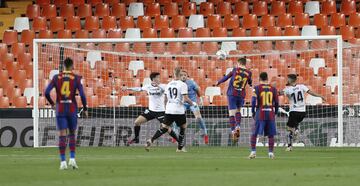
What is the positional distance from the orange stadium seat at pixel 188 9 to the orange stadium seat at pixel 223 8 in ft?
2.62

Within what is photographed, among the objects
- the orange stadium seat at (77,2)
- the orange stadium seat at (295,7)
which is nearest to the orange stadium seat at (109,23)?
the orange stadium seat at (77,2)

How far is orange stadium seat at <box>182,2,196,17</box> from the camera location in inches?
1233

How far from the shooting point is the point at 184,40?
25.8m

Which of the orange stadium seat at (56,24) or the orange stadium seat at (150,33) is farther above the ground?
the orange stadium seat at (56,24)

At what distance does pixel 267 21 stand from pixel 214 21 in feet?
5.36

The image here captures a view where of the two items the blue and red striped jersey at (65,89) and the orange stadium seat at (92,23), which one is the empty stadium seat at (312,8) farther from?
the blue and red striped jersey at (65,89)

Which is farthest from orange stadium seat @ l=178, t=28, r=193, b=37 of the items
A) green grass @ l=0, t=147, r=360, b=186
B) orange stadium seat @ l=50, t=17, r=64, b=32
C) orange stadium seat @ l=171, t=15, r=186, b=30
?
green grass @ l=0, t=147, r=360, b=186

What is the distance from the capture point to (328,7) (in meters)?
30.8

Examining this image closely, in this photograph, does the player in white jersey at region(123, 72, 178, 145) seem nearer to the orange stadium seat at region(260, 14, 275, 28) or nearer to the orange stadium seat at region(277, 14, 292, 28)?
the orange stadium seat at region(260, 14, 275, 28)

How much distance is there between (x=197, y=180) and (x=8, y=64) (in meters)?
17.3

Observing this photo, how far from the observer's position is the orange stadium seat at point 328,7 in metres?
30.7

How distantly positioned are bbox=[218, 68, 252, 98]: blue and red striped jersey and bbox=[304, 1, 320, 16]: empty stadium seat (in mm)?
8194

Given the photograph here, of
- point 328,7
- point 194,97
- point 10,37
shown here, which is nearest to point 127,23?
point 10,37

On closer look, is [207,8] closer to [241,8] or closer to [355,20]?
[241,8]
